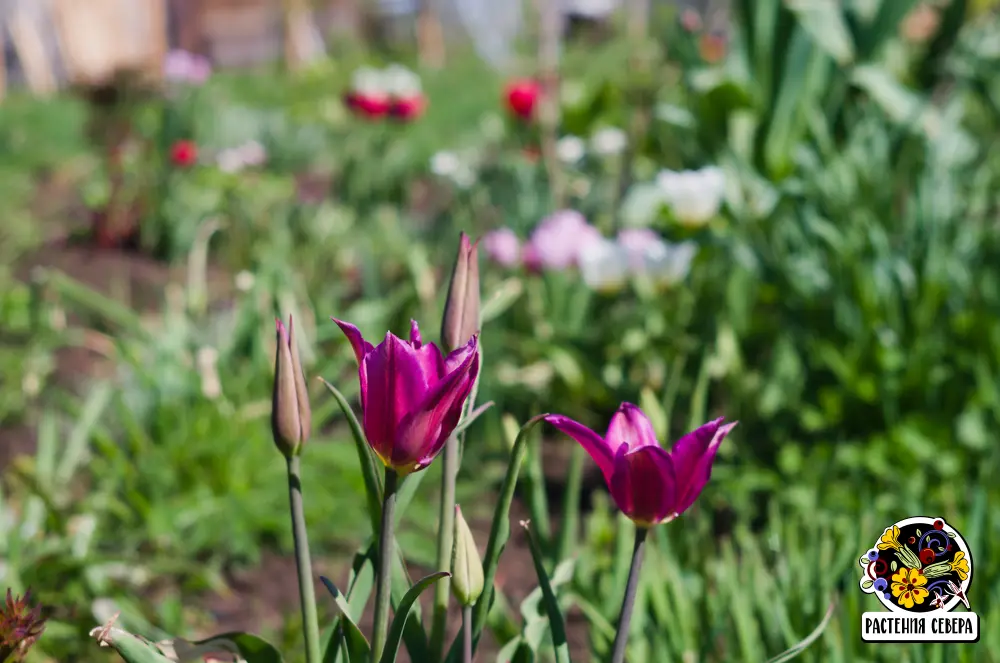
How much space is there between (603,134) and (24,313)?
2.09m

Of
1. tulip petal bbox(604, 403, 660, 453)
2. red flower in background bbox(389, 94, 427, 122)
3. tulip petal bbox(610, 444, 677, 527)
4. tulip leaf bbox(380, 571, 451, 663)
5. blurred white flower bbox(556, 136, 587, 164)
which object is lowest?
tulip leaf bbox(380, 571, 451, 663)

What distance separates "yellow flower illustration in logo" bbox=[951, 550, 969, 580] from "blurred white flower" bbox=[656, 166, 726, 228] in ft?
4.07

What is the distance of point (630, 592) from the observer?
0.82 meters

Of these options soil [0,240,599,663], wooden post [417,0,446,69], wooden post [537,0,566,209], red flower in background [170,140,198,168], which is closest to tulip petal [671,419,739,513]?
soil [0,240,599,663]

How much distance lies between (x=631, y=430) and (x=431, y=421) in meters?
0.19

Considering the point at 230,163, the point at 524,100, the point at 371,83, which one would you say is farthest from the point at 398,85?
the point at 230,163

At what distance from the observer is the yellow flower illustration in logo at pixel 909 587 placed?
114 cm

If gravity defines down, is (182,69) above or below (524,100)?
above

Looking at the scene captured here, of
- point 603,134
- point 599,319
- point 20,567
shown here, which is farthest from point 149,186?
point 20,567

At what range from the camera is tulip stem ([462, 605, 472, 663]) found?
865 mm

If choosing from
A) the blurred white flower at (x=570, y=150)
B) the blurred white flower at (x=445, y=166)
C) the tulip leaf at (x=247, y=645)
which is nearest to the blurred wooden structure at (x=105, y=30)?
the blurred white flower at (x=445, y=166)

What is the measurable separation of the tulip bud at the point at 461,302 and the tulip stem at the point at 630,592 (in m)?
0.24

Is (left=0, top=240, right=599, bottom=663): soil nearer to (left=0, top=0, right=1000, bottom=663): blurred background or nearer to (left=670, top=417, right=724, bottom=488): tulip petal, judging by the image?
(left=0, top=0, right=1000, bottom=663): blurred background

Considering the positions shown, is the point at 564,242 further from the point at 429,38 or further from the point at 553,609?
the point at 429,38
